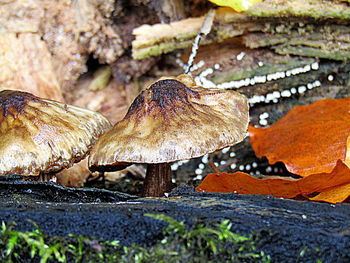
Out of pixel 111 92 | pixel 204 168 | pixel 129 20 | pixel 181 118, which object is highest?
pixel 129 20

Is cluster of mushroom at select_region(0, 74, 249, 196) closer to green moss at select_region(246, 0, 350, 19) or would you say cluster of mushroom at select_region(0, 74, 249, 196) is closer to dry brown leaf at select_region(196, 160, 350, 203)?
dry brown leaf at select_region(196, 160, 350, 203)

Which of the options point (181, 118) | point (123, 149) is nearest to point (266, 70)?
point (181, 118)

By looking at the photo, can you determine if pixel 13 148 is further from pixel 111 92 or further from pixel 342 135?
pixel 342 135

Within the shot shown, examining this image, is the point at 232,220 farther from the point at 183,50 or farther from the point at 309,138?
the point at 183,50

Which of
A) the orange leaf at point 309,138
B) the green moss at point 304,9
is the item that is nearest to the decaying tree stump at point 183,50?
the green moss at point 304,9

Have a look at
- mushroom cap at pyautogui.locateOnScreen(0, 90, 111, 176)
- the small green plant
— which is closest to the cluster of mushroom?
mushroom cap at pyautogui.locateOnScreen(0, 90, 111, 176)

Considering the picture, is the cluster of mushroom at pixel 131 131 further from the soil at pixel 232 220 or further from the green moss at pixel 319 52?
the green moss at pixel 319 52

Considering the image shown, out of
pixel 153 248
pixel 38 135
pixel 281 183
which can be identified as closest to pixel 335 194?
pixel 281 183
